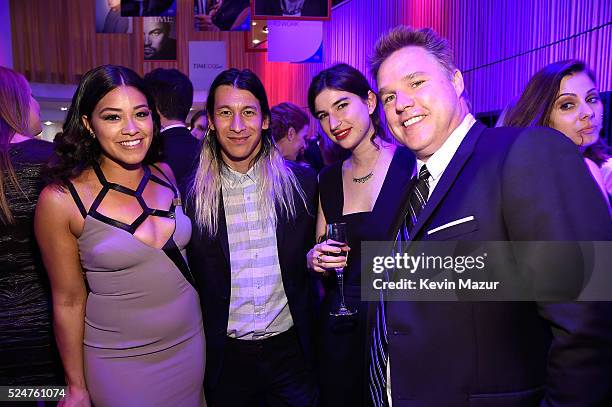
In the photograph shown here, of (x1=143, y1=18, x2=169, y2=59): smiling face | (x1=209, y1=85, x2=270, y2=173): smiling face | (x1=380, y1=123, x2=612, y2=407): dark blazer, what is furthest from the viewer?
(x1=143, y1=18, x2=169, y2=59): smiling face

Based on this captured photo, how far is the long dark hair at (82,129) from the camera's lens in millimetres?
1891

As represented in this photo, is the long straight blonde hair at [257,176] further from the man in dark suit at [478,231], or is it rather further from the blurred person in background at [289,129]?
the blurred person in background at [289,129]

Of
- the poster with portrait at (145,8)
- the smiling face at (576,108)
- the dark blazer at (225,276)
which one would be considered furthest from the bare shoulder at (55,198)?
the poster with portrait at (145,8)

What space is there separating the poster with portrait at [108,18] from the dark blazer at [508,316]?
991 centimetres

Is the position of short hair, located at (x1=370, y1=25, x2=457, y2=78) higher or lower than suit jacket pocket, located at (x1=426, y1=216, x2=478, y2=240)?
higher

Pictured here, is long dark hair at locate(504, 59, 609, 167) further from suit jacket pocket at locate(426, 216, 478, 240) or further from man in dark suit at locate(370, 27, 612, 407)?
suit jacket pocket at locate(426, 216, 478, 240)

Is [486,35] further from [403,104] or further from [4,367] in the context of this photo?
[4,367]

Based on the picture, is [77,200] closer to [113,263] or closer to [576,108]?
[113,263]

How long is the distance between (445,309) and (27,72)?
1177 centimetres

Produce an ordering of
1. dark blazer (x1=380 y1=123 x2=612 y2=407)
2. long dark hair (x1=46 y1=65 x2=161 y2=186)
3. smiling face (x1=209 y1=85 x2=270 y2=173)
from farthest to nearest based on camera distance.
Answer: smiling face (x1=209 y1=85 x2=270 y2=173)
long dark hair (x1=46 y1=65 x2=161 y2=186)
dark blazer (x1=380 y1=123 x2=612 y2=407)

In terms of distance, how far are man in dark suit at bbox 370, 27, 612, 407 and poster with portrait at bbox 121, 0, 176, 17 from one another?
5949mm

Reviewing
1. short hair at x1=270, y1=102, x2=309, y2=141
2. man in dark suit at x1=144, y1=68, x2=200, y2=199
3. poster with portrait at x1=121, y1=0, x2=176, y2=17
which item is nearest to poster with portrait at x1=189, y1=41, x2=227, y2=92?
poster with portrait at x1=121, y1=0, x2=176, y2=17

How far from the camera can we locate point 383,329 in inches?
57.9

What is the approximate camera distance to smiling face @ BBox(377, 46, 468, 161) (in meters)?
1.42
